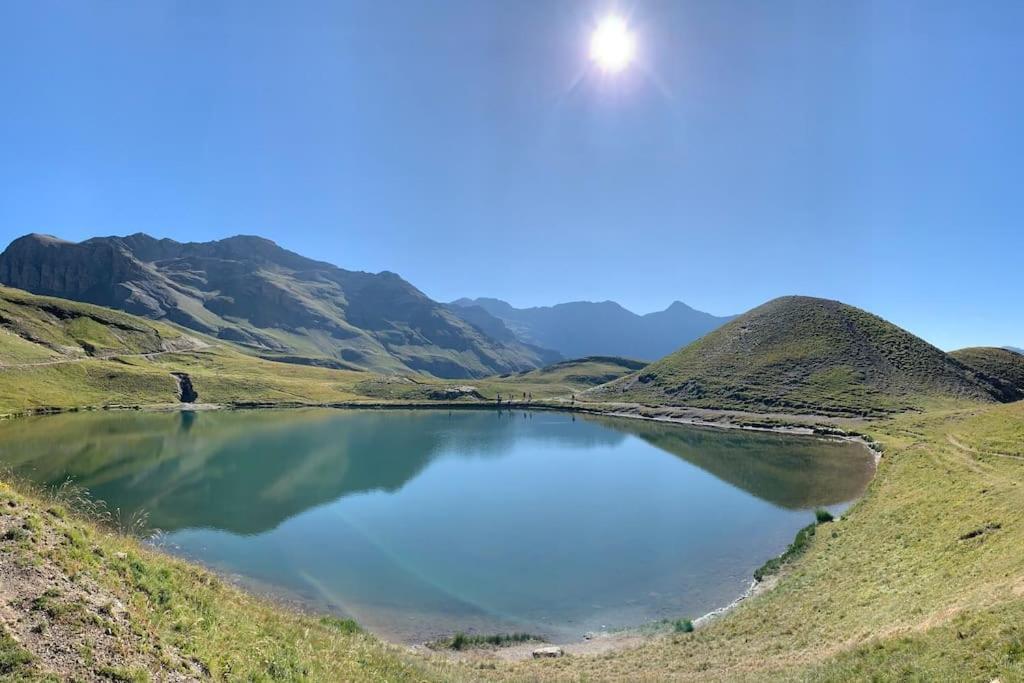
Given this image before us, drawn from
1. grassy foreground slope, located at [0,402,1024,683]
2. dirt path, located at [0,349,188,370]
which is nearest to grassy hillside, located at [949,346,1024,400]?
grassy foreground slope, located at [0,402,1024,683]

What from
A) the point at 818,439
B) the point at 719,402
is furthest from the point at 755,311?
the point at 818,439

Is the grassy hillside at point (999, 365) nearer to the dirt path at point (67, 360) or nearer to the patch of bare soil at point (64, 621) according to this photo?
the patch of bare soil at point (64, 621)

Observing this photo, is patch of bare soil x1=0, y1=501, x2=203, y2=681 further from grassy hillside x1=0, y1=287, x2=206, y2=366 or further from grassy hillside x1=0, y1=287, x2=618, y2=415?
grassy hillside x1=0, y1=287, x2=206, y2=366

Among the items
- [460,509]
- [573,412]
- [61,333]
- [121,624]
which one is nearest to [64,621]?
[121,624]

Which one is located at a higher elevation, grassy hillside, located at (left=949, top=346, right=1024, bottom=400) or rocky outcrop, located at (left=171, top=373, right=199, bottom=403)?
grassy hillside, located at (left=949, top=346, right=1024, bottom=400)

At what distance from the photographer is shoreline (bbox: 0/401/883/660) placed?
26203mm

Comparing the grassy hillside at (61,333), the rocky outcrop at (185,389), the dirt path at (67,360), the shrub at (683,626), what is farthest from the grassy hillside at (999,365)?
the grassy hillside at (61,333)

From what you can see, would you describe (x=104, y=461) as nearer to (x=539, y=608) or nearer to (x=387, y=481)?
(x=387, y=481)

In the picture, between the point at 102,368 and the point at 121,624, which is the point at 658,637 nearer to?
the point at 121,624

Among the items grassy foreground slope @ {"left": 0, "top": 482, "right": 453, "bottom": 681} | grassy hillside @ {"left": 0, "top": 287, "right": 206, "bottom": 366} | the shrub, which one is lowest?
the shrub

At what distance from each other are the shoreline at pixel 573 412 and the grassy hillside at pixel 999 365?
74976mm

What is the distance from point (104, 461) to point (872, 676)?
3205 inches

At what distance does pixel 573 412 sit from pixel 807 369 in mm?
68628

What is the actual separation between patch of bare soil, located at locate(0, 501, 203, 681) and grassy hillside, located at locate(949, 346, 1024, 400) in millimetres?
190738
